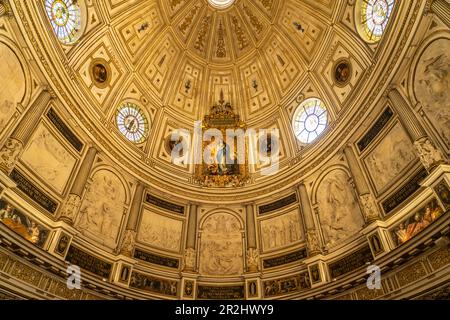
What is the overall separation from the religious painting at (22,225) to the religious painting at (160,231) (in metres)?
5.47

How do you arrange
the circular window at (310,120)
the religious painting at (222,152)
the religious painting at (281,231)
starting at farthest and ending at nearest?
the religious painting at (222,152)
the circular window at (310,120)
the religious painting at (281,231)

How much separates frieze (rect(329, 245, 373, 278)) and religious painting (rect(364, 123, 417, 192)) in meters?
2.94

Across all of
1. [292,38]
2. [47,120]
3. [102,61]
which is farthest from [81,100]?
[292,38]

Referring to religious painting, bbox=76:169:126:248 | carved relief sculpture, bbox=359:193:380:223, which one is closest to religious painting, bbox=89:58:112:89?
religious painting, bbox=76:169:126:248

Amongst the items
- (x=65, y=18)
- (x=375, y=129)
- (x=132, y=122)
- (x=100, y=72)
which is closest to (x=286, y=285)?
(x=375, y=129)

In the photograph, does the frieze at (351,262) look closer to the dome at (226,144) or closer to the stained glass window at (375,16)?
the dome at (226,144)

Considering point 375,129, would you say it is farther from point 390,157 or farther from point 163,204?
point 163,204

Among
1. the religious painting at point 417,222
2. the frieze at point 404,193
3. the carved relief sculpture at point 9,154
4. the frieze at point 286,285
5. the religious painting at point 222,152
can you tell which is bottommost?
the frieze at point 286,285

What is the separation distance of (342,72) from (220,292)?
14223 mm

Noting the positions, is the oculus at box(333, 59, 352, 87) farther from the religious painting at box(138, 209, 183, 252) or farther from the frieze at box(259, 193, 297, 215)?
the religious painting at box(138, 209, 183, 252)

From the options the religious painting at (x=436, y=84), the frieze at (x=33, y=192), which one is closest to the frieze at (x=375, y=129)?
the religious painting at (x=436, y=84)

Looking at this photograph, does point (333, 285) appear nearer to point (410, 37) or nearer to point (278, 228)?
point (278, 228)

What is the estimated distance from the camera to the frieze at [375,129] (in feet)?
48.3

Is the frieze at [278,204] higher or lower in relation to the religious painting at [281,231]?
higher
